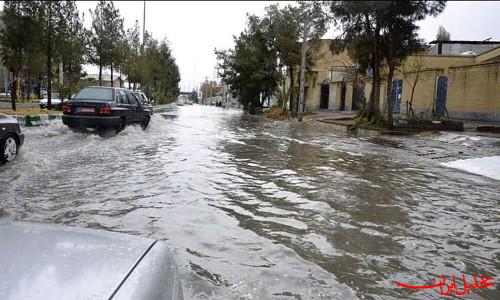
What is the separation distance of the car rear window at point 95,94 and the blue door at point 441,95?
19.7m

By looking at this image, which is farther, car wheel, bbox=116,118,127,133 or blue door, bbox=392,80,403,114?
blue door, bbox=392,80,403,114

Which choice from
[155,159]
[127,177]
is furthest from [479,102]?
[127,177]

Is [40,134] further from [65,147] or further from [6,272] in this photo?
[6,272]

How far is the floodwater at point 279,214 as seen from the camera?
3514mm

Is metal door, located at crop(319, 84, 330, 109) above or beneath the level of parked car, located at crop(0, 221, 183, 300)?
above

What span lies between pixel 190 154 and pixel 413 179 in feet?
16.2

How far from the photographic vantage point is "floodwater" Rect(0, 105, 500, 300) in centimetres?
351

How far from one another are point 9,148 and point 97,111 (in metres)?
4.40

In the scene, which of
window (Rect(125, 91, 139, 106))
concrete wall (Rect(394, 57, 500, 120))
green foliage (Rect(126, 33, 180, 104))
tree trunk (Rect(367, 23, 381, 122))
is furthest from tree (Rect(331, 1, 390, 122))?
green foliage (Rect(126, 33, 180, 104))

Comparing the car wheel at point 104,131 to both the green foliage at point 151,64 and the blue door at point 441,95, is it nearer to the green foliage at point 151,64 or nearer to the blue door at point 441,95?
the blue door at point 441,95

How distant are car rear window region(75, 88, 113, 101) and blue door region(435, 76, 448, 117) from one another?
19.7m

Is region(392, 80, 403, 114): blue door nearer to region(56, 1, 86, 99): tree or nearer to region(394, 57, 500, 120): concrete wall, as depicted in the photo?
region(394, 57, 500, 120): concrete wall

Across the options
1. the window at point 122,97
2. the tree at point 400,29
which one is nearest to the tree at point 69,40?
the window at point 122,97

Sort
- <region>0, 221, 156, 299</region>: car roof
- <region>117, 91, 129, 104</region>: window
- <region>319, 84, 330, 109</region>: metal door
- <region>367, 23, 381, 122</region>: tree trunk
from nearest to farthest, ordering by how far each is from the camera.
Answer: <region>0, 221, 156, 299</region>: car roof
<region>117, 91, 129, 104</region>: window
<region>367, 23, 381, 122</region>: tree trunk
<region>319, 84, 330, 109</region>: metal door
